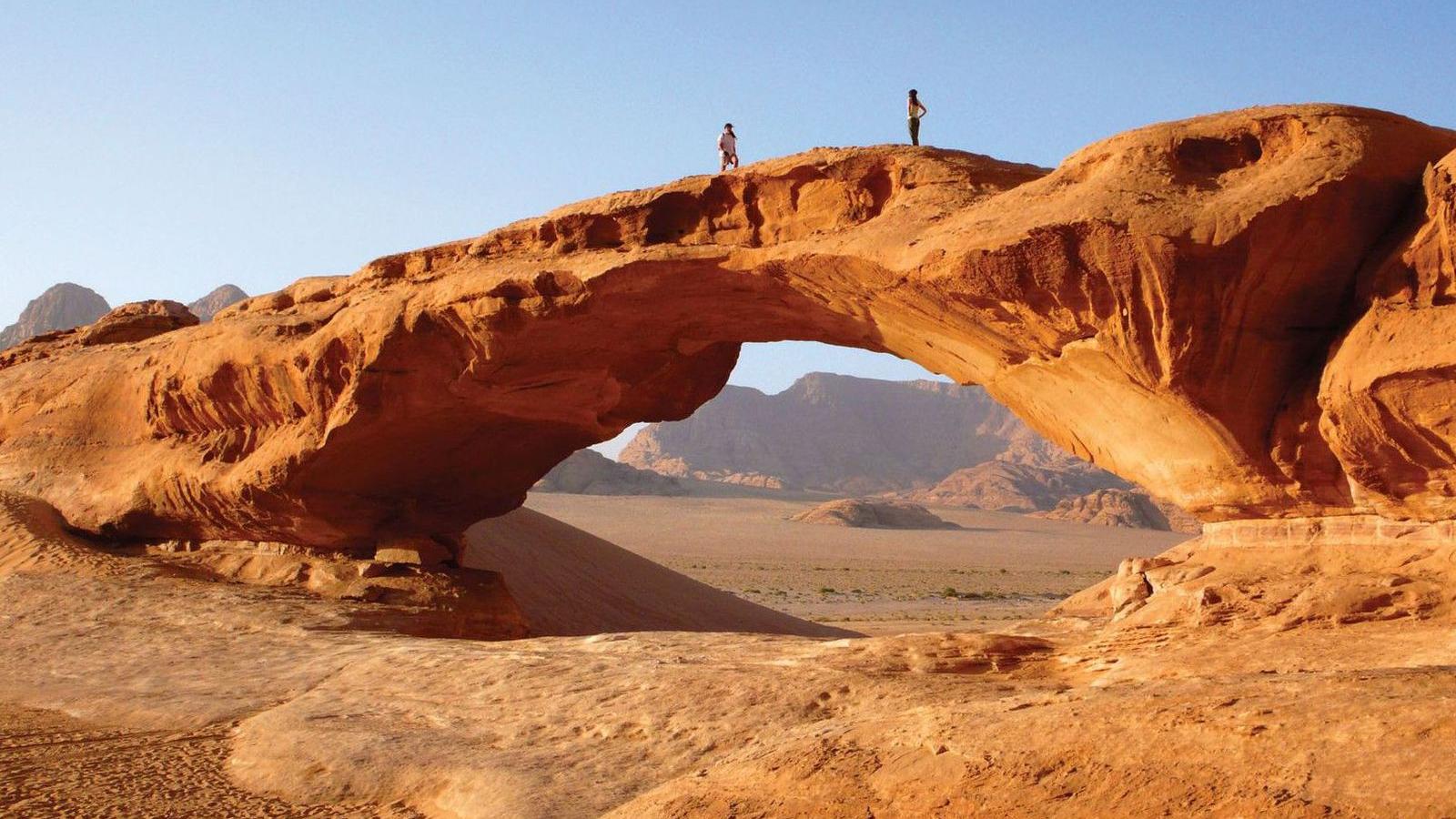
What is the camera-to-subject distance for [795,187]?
32.0 ft

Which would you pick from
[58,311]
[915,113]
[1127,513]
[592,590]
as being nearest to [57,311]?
[58,311]

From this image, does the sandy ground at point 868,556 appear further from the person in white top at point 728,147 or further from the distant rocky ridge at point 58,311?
the distant rocky ridge at point 58,311

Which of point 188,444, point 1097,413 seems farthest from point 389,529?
point 1097,413

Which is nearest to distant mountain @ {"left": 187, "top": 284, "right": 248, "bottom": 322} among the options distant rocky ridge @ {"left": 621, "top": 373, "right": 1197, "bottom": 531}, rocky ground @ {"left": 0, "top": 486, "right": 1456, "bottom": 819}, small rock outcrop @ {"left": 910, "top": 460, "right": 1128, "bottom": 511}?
distant rocky ridge @ {"left": 621, "top": 373, "right": 1197, "bottom": 531}

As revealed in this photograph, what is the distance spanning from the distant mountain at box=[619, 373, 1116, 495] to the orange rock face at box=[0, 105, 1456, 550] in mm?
86810

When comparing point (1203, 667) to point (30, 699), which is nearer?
point (1203, 667)

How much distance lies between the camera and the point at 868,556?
1890 inches

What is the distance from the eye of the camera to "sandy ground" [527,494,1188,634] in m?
28.0

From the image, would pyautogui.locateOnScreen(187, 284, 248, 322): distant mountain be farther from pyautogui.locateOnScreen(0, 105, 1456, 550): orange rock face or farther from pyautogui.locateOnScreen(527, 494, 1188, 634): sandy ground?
pyautogui.locateOnScreen(0, 105, 1456, 550): orange rock face

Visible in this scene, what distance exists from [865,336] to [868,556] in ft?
125

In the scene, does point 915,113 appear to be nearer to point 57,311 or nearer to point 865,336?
point 865,336

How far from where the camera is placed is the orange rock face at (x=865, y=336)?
7.18 metres

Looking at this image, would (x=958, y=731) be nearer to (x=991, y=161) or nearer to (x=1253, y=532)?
(x=1253, y=532)

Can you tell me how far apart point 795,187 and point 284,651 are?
557 cm
